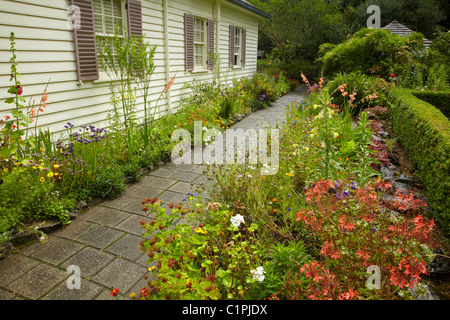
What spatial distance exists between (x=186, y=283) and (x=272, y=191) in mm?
1635

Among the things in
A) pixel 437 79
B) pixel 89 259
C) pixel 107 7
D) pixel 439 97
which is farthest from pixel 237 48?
pixel 89 259

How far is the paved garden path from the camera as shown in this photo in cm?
227

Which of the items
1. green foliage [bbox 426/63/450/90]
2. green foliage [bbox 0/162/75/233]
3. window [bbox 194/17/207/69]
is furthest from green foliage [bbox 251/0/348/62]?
green foliage [bbox 0/162/75/233]

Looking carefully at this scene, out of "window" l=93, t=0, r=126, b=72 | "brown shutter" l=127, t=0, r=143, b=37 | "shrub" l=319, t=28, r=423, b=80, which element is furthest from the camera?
"shrub" l=319, t=28, r=423, b=80

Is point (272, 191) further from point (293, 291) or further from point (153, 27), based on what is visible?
point (153, 27)

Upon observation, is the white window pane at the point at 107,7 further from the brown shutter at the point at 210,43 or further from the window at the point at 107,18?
the brown shutter at the point at 210,43

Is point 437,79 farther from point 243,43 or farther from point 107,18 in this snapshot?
point 107,18

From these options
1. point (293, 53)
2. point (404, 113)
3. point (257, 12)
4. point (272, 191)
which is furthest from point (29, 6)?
point (293, 53)

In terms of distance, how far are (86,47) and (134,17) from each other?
57.1 inches

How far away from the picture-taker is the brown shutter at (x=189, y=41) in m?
7.35

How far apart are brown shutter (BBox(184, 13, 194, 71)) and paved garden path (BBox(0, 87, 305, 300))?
15.8ft

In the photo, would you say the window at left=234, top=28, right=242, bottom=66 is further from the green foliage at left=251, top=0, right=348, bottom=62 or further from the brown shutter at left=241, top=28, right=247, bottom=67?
the green foliage at left=251, top=0, right=348, bottom=62
